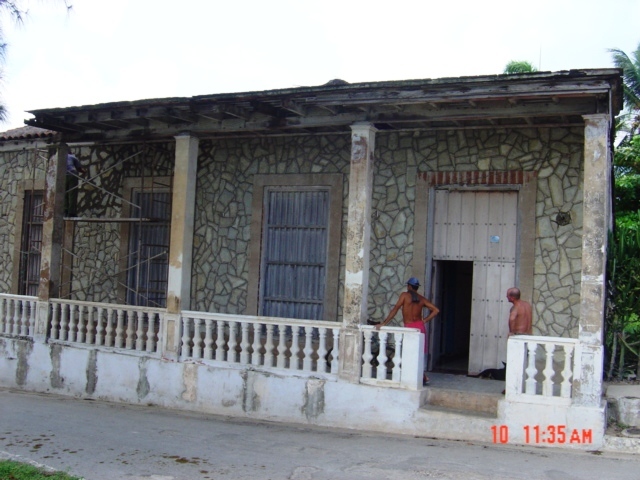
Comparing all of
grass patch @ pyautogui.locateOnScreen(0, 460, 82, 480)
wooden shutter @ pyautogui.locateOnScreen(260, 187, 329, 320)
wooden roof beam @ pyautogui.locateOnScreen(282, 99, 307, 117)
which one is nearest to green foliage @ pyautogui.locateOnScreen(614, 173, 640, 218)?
wooden shutter @ pyautogui.locateOnScreen(260, 187, 329, 320)

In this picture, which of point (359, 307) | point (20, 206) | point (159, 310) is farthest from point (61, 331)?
point (359, 307)

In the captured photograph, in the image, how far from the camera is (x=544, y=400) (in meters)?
7.82

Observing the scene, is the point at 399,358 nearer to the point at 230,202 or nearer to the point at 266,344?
the point at 266,344

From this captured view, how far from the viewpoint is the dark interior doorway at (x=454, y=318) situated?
35.4 ft

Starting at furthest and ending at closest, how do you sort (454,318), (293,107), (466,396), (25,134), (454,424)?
(25,134) → (454,318) → (293,107) → (466,396) → (454,424)

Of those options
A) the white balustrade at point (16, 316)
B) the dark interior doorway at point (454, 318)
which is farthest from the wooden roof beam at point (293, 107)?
the white balustrade at point (16, 316)

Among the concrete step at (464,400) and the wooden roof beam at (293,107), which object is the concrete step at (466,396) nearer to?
the concrete step at (464,400)

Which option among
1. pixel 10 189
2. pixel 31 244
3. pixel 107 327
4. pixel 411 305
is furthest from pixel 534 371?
pixel 10 189

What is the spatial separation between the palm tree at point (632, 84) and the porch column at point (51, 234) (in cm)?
2175

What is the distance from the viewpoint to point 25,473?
6.35m

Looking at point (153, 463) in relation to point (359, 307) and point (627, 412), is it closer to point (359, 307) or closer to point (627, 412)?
point (359, 307)

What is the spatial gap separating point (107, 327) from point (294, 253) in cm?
293

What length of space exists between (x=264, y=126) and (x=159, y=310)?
292 centimetres

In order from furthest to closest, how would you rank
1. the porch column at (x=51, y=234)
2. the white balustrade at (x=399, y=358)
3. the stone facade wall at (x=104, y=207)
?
the stone facade wall at (x=104, y=207) < the porch column at (x=51, y=234) < the white balustrade at (x=399, y=358)
